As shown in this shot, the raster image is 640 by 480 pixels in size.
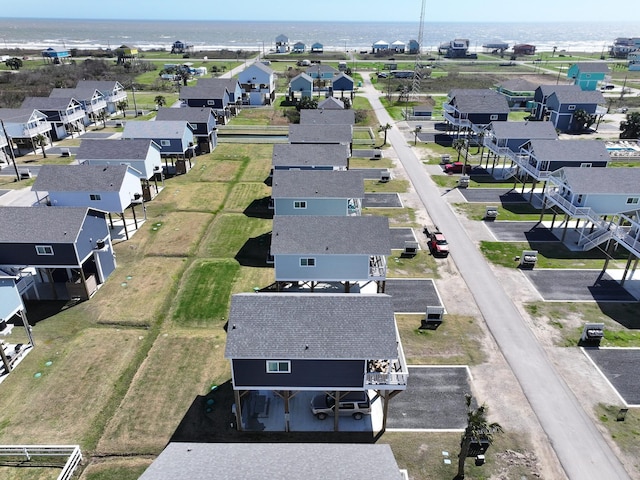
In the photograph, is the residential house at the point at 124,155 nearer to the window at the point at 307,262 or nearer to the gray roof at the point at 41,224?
the gray roof at the point at 41,224

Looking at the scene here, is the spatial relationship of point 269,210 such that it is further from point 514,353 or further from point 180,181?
point 514,353

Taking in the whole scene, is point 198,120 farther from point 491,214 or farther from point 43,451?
point 43,451

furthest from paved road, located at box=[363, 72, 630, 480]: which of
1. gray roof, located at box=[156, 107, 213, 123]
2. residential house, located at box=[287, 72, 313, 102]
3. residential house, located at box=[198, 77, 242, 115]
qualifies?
residential house, located at box=[287, 72, 313, 102]

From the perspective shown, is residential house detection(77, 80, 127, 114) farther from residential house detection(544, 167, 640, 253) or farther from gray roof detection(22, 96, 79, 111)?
residential house detection(544, 167, 640, 253)

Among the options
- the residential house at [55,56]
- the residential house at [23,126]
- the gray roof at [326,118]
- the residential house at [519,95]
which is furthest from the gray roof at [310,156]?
the residential house at [55,56]

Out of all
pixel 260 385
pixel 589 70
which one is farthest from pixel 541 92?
pixel 260 385
